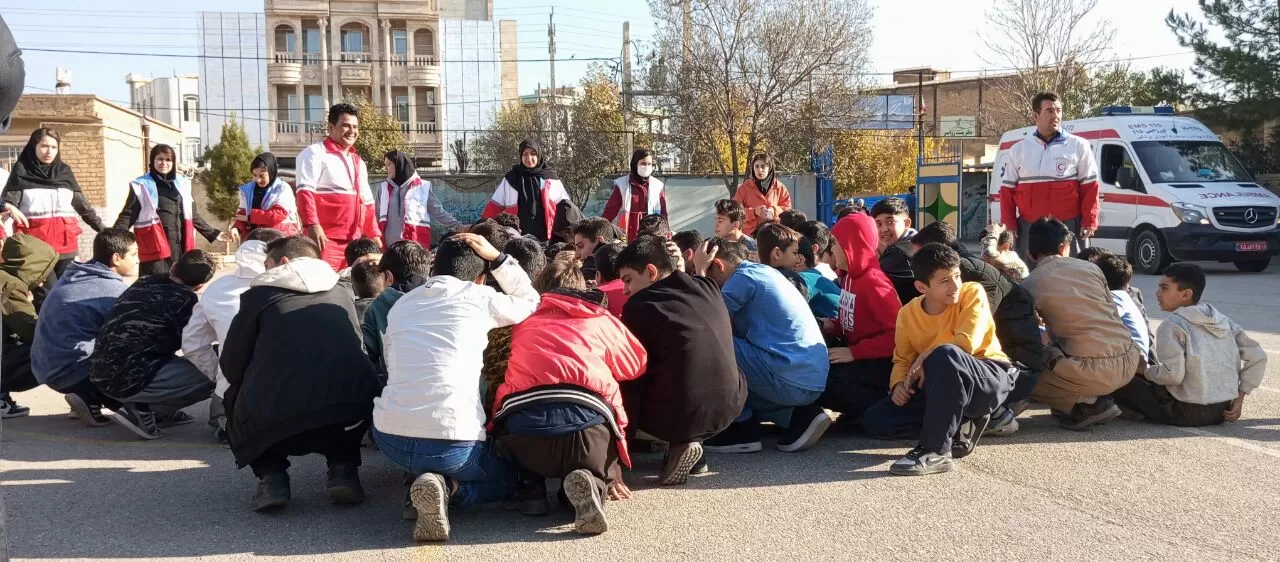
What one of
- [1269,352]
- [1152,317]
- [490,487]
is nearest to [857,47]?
[1152,317]

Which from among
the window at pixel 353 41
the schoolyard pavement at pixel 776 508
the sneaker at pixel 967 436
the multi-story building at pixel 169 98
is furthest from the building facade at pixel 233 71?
the sneaker at pixel 967 436

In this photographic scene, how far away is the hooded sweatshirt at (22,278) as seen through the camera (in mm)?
7438

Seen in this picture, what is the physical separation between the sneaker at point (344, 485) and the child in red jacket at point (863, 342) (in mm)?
2624

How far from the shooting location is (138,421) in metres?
6.61

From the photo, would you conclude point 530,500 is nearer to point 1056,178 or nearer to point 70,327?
point 70,327

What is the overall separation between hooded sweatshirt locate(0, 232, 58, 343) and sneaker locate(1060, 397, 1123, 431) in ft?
20.8

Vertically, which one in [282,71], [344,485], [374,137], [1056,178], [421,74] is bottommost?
[344,485]

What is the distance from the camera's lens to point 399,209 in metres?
9.68

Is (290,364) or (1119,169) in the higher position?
(1119,169)

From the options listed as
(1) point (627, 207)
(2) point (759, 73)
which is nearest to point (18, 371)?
(1) point (627, 207)

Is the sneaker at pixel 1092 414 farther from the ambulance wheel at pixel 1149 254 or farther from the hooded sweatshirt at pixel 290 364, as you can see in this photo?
the ambulance wheel at pixel 1149 254

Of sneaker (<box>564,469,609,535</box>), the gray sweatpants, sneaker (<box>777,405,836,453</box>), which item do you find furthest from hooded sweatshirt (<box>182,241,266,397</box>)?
sneaker (<box>777,405,836,453</box>)

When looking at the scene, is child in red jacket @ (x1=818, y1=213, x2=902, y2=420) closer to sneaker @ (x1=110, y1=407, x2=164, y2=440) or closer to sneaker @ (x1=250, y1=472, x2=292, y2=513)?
sneaker @ (x1=250, y1=472, x2=292, y2=513)

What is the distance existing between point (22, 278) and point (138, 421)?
2.29 meters
